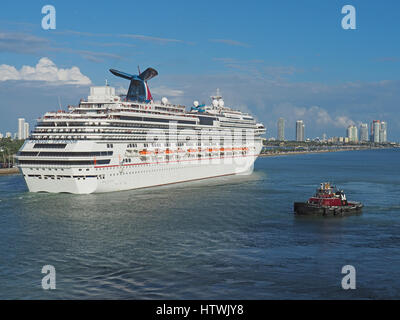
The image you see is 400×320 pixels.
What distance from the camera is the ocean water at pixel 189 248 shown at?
22688 mm

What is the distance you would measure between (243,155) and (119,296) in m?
67.1

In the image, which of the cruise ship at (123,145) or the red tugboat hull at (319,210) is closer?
the red tugboat hull at (319,210)

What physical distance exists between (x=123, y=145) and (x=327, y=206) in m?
24.0

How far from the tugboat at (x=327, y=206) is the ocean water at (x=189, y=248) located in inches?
52.6

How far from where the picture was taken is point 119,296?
70.1ft

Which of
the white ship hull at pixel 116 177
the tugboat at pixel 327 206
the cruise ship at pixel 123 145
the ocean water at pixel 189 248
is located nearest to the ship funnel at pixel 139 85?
the cruise ship at pixel 123 145

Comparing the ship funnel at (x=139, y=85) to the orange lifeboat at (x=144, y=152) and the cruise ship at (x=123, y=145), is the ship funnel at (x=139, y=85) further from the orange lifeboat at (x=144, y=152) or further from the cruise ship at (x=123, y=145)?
the orange lifeboat at (x=144, y=152)

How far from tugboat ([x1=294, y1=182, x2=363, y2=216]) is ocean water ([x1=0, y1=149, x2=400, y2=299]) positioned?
134cm

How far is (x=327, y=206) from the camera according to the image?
1703 inches

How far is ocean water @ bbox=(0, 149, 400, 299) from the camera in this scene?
22.7m

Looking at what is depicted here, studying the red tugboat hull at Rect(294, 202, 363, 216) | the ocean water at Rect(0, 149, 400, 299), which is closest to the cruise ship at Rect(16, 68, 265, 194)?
the ocean water at Rect(0, 149, 400, 299)

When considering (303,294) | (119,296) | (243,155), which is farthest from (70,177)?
(243,155)

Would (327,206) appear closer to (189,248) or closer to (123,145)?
(189,248)
